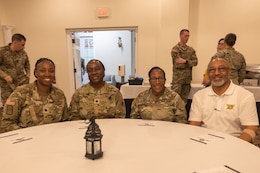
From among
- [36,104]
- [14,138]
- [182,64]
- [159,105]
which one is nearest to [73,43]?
[182,64]

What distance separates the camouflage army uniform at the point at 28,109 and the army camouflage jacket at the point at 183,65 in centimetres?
228

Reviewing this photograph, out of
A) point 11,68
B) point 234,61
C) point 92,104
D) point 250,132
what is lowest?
point 250,132

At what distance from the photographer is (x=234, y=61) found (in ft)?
11.1

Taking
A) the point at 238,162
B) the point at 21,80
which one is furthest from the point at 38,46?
the point at 238,162

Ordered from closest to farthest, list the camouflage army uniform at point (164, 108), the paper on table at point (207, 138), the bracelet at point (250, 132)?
the paper on table at point (207, 138), the bracelet at point (250, 132), the camouflage army uniform at point (164, 108)

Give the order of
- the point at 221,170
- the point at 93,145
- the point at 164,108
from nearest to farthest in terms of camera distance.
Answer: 1. the point at 221,170
2. the point at 93,145
3. the point at 164,108

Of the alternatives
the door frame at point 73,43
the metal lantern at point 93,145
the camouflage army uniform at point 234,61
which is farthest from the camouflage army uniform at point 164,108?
the door frame at point 73,43

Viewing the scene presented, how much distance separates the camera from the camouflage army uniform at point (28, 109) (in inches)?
72.6

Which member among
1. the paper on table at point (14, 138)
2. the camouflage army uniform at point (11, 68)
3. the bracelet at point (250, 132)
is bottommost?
the bracelet at point (250, 132)

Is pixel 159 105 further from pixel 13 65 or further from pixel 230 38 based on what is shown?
pixel 13 65

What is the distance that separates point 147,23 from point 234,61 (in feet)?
6.69

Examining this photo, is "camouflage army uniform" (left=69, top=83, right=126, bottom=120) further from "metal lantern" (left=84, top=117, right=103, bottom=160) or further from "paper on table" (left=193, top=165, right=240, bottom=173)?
"paper on table" (left=193, top=165, right=240, bottom=173)

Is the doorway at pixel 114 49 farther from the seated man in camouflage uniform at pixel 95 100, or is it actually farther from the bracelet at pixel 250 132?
the bracelet at pixel 250 132

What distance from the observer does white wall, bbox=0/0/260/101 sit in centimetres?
446
